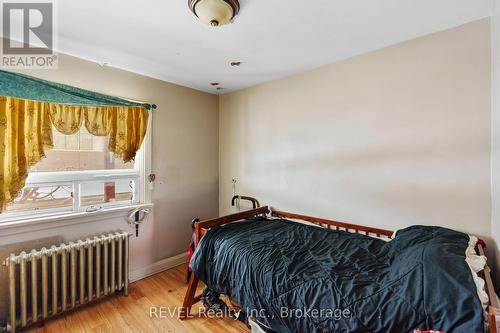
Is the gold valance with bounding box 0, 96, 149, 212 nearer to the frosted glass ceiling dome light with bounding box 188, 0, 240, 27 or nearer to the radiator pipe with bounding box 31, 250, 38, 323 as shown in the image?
the radiator pipe with bounding box 31, 250, 38, 323

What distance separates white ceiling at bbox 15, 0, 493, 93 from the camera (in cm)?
146

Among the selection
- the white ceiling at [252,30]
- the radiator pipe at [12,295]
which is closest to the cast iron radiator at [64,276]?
the radiator pipe at [12,295]

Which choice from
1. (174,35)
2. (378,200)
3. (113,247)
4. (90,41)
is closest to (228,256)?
(113,247)

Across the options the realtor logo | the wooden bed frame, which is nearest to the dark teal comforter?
the wooden bed frame

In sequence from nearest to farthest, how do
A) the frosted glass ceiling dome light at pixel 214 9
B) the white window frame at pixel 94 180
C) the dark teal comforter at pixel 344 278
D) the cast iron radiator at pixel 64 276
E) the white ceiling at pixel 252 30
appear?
1. the dark teal comforter at pixel 344 278
2. the frosted glass ceiling dome light at pixel 214 9
3. the white ceiling at pixel 252 30
4. the cast iron radiator at pixel 64 276
5. the white window frame at pixel 94 180

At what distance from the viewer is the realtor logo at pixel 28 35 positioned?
1.51 metres

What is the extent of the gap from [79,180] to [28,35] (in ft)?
4.16

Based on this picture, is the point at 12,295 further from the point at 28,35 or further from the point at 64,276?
the point at 28,35

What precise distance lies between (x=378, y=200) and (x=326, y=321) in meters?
1.25

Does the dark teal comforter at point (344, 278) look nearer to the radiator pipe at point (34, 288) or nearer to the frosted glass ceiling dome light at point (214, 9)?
the radiator pipe at point (34, 288)

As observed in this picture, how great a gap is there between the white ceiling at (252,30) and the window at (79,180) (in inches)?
35.1

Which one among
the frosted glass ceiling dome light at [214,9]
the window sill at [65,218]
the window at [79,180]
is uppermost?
the frosted glass ceiling dome light at [214,9]

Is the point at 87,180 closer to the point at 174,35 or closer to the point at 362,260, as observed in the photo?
the point at 174,35

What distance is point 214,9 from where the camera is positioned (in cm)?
135
